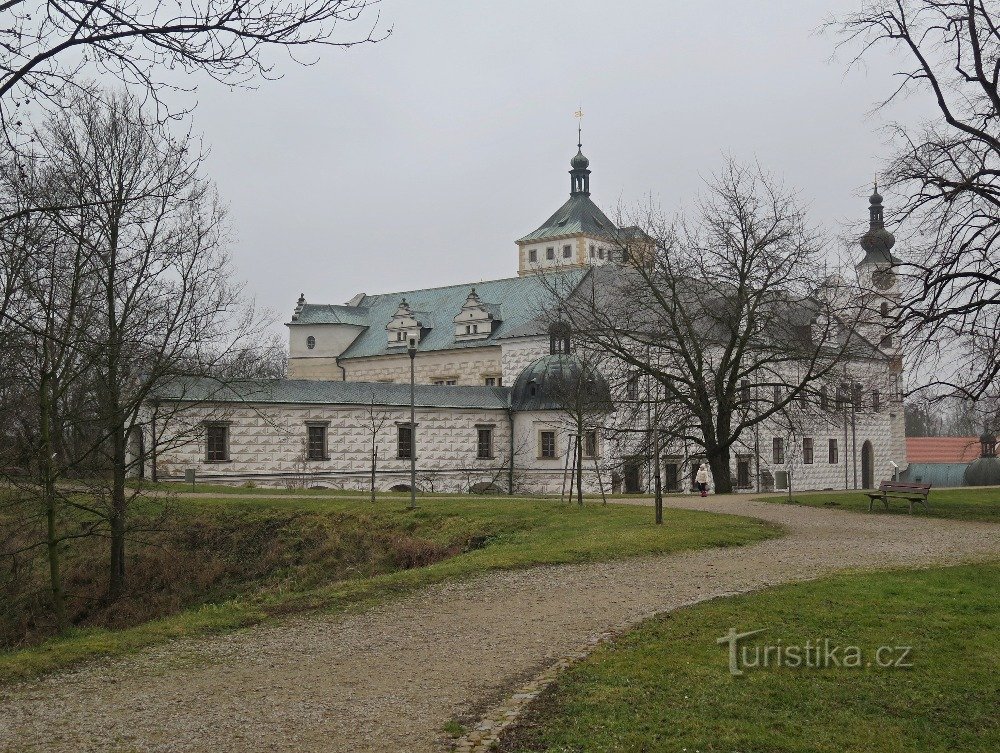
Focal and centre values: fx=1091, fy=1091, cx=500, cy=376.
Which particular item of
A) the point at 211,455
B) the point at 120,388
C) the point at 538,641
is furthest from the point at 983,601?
the point at 211,455

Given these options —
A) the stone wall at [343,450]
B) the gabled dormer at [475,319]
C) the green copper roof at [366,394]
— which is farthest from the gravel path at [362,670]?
the gabled dormer at [475,319]

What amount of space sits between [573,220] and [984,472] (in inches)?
1542

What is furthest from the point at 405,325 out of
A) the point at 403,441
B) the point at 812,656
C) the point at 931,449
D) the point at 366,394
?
the point at 812,656

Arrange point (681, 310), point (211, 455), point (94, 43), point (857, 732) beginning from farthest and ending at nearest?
point (211, 455), point (681, 310), point (857, 732), point (94, 43)

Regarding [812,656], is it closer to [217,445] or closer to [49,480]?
[49,480]

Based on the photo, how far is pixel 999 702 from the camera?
7992 mm

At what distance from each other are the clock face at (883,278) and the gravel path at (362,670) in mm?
7168

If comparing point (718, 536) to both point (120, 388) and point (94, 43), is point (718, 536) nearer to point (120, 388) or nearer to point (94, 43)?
point (120, 388)

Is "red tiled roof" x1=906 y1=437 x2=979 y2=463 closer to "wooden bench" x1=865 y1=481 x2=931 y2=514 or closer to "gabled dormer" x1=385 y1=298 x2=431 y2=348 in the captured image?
"gabled dormer" x1=385 y1=298 x2=431 y2=348

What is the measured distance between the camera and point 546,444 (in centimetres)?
4494

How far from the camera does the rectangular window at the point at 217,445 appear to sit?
37406 mm

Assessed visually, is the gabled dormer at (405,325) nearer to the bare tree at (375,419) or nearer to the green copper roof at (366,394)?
the green copper roof at (366,394)

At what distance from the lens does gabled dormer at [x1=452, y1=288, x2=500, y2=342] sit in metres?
57.8

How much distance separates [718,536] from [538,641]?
9.28 metres
